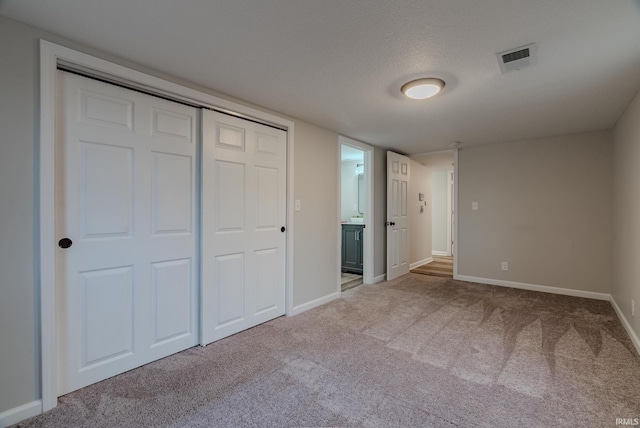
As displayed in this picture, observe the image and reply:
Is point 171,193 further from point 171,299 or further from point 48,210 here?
point 171,299

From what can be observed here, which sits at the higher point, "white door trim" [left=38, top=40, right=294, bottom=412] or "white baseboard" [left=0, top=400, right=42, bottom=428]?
"white door trim" [left=38, top=40, right=294, bottom=412]

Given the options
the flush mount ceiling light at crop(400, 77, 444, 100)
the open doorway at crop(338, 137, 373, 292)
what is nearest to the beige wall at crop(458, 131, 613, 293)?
the open doorway at crop(338, 137, 373, 292)

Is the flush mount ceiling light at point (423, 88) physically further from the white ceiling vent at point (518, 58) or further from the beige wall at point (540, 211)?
the beige wall at point (540, 211)

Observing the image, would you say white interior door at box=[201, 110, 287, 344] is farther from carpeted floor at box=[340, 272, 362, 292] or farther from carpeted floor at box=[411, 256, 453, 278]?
carpeted floor at box=[411, 256, 453, 278]

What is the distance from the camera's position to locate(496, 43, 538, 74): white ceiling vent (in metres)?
1.82

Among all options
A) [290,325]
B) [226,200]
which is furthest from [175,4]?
[290,325]

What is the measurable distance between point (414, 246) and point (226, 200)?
13.6 ft

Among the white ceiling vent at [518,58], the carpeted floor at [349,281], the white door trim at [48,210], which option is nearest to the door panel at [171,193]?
the white door trim at [48,210]

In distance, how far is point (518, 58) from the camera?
6.25ft

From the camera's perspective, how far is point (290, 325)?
113 inches

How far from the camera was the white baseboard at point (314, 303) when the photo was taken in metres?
3.19

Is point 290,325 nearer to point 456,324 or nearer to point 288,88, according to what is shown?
point 456,324

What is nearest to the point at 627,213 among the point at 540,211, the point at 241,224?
the point at 540,211

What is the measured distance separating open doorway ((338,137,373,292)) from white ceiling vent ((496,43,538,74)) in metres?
2.04
